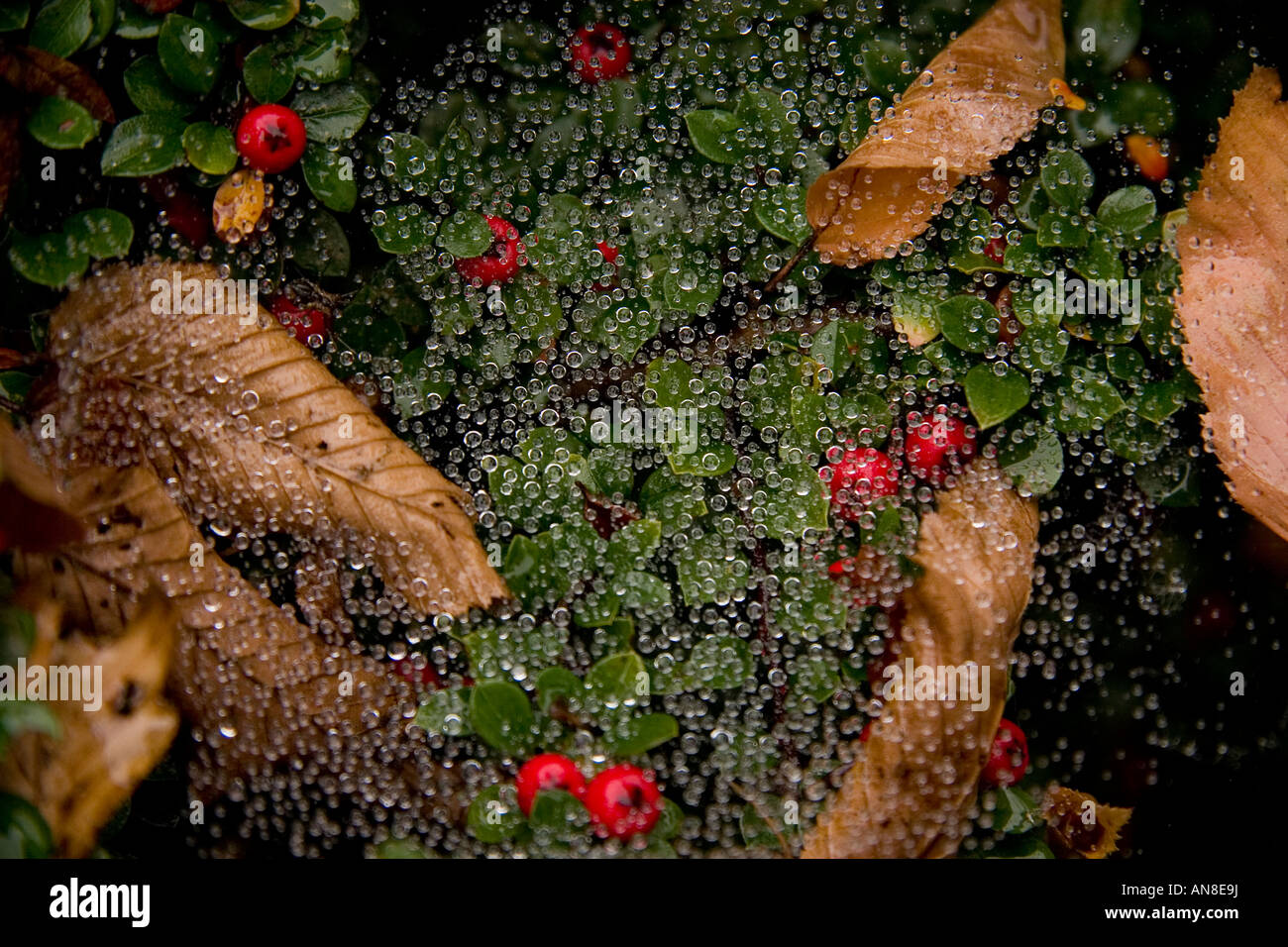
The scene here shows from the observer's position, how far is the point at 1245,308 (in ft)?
3.69

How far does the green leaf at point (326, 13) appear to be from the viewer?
112 centimetres

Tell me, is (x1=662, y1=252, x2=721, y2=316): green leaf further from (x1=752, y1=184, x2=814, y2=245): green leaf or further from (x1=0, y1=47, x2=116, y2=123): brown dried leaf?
(x1=0, y1=47, x2=116, y2=123): brown dried leaf

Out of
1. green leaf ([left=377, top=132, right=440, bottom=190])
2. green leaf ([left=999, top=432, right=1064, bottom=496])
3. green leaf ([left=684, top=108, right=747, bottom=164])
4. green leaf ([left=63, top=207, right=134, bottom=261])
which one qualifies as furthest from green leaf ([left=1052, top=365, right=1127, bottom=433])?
green leaf ([left=63, top=207, right=134, bottom=261])

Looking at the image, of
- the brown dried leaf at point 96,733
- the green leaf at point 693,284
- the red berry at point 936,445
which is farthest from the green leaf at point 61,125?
the red berry at point 936,445

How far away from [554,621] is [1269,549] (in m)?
0.88

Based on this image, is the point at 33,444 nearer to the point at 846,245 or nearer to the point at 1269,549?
the point at 846,245

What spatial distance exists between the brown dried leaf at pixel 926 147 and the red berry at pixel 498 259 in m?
0.34

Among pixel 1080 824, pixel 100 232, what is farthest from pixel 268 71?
pixel 1080 824

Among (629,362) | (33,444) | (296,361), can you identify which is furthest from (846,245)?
(33,444)

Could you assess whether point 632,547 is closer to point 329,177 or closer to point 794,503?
point 794,503

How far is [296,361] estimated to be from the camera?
1.13m

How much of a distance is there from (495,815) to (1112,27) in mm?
1158

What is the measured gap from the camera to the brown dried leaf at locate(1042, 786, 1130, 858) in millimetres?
1126

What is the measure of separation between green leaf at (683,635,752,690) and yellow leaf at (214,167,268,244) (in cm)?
73
